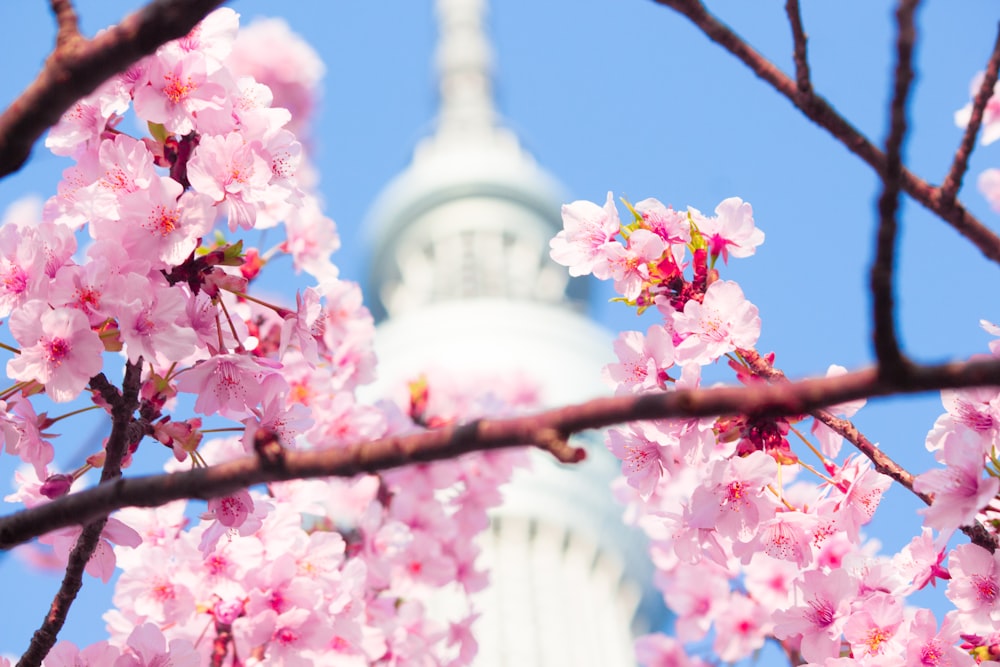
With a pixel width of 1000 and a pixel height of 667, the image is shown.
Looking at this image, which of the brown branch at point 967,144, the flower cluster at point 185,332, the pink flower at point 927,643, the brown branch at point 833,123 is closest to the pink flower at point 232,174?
the flower cluster at point 185,332

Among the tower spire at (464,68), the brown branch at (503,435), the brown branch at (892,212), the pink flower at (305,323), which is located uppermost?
the tower spire at (464,68)

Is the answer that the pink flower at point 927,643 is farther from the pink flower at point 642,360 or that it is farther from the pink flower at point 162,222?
the pink flower at point 162,222

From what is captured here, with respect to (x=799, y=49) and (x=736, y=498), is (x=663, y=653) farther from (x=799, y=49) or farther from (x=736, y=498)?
(x=799, y=49)

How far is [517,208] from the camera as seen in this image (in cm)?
4828

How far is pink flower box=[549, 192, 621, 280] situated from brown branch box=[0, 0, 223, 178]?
1768mm

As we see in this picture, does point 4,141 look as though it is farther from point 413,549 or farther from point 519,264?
point 519,264

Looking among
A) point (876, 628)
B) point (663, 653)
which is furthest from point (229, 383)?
point (663, 653)

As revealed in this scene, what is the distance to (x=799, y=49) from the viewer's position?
7.07 ft

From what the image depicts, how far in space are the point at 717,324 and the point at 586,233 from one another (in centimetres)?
56

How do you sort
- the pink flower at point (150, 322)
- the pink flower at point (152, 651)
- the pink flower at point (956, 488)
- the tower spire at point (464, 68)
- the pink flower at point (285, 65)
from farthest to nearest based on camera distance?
the tower spire at point (464, 68) < the pink flower at point (285, 65) < the pink flower at point (152, 651) < the pink flower at point (150, 322) < the pink flower at point (956, 488)

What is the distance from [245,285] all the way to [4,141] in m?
1.23

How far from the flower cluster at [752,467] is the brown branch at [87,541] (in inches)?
49.9

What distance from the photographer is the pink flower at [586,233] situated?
3.18 meters

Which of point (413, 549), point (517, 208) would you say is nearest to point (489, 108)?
point (517, 208)
